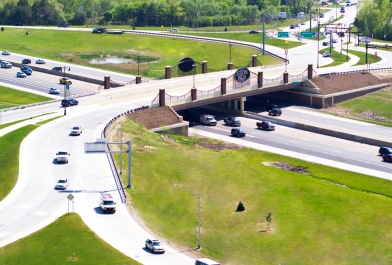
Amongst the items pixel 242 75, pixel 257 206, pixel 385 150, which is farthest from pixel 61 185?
pixel 242 75

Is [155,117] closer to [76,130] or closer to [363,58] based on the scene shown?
[76,130]

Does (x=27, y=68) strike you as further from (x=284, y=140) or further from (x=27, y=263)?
(x=27, y=263)

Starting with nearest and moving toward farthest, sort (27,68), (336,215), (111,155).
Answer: (336,215) < (111,155) < (27,68)

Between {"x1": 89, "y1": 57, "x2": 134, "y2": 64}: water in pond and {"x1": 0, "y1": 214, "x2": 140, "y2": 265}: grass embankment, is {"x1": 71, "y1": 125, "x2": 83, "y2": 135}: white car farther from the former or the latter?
{"x1": 89, "y1": 57, "x2": 134, "y2": 64}: water in pond

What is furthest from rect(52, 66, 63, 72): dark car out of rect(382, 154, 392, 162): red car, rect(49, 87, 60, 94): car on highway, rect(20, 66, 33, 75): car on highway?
rect(382, 154, 392, 162): red car

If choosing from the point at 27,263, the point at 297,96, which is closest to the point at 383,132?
the point at 297,96

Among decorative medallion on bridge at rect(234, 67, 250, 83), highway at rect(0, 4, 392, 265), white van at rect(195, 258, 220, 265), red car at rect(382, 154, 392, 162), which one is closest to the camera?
white van at rect(195, 258, 220, 265)

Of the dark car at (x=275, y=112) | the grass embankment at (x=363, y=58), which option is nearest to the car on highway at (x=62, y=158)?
the dark car at (x=275, y=112)
